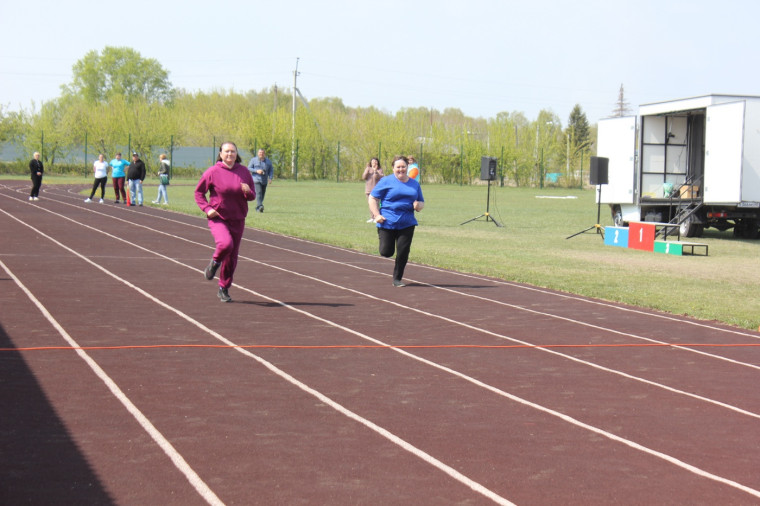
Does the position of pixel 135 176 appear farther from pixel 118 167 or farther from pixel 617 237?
pixel 617 237

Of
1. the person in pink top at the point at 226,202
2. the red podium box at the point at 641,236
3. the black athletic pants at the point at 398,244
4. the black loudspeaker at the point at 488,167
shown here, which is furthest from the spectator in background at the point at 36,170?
the person in pink top at the point at 226,202

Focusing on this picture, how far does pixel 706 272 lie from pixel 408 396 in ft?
34.4

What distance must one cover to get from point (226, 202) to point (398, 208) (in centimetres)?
267

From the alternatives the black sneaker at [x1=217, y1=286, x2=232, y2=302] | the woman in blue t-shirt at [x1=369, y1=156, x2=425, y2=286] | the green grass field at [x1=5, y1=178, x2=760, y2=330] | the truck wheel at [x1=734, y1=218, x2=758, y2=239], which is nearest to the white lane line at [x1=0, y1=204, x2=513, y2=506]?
the black sneaker at [x1=217, y1=286, x2=232, y2=302]

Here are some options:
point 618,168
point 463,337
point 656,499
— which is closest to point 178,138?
point 618,168

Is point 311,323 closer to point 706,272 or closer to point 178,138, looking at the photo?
point 706,272

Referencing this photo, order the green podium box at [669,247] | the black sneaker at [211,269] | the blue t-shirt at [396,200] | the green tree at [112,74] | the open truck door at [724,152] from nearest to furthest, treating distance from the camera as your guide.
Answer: the black sneaker at [211,269] < the blue t-shirt at [396,200] < the green podium box at [669,247] < the open truck door at [724,152] < the green tree at [112,74]

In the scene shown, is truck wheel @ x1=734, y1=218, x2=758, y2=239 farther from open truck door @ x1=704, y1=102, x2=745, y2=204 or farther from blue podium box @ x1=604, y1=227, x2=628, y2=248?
blue podium box @ x1=604, y1=227, x2=628, y2=248

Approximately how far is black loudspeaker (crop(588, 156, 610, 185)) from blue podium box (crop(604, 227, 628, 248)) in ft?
8.82

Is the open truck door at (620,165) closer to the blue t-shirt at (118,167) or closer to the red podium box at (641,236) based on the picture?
the red podium box at (641,236)

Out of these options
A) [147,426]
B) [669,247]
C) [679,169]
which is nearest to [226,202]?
[147,426]

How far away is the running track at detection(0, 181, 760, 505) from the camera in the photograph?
4.82 m

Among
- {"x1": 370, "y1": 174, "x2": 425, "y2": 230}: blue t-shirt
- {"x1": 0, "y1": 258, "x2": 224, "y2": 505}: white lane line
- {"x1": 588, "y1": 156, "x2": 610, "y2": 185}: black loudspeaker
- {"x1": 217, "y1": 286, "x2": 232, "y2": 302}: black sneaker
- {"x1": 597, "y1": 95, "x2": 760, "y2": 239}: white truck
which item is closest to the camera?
{"x1": 0, "y1": 258, "x2": 224, "y2": 505}: white lane line

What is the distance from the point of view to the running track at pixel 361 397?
482cm
